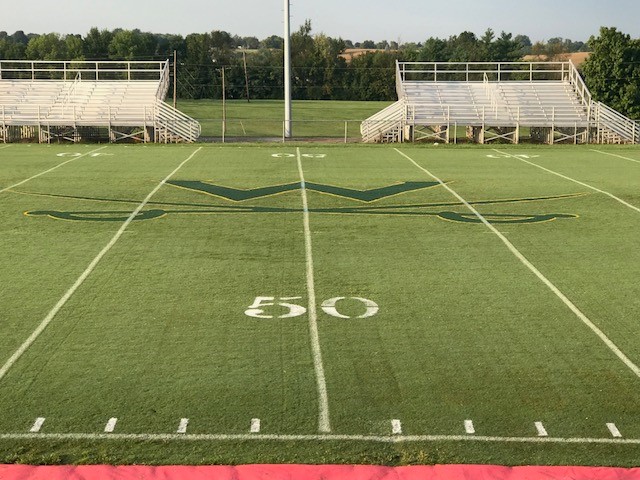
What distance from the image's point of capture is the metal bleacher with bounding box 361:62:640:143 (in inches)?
1698

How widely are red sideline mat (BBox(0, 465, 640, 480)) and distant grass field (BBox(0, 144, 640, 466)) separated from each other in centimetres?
19

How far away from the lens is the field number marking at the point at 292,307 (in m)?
11.9

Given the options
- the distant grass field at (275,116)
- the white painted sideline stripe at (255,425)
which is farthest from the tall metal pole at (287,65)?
the white painted sideline stripe at (255,425)

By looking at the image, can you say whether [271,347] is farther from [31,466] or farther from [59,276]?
[59,276]

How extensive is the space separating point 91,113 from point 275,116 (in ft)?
63.5

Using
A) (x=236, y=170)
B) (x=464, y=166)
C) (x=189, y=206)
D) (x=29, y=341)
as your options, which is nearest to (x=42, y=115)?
(x=236, y=170)

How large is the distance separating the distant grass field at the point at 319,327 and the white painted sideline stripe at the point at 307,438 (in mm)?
28

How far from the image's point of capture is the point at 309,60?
82.0 m

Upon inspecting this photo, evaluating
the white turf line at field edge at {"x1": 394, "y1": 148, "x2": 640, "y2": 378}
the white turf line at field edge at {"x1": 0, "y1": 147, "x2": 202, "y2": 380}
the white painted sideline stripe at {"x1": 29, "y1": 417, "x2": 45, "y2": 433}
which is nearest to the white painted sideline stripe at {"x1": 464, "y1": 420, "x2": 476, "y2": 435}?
the white turf line at field edge at {"x1": 394, "y1": 148, "x2": 640, "y2": 378}

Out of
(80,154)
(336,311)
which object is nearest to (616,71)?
(80,154)

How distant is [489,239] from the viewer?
17078 mm

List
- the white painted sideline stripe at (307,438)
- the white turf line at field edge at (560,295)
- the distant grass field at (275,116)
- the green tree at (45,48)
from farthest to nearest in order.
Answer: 1. the green tree at (45,48)
2. the distant grass field at (275,116)
3. the white turf line at field edge at (560,295)
4. the white painted sideline stripe at (307,438)

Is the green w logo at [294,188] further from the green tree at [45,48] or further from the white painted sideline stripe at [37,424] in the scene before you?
the green tree at [45,48]

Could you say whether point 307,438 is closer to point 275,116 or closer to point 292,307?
point 292,307
